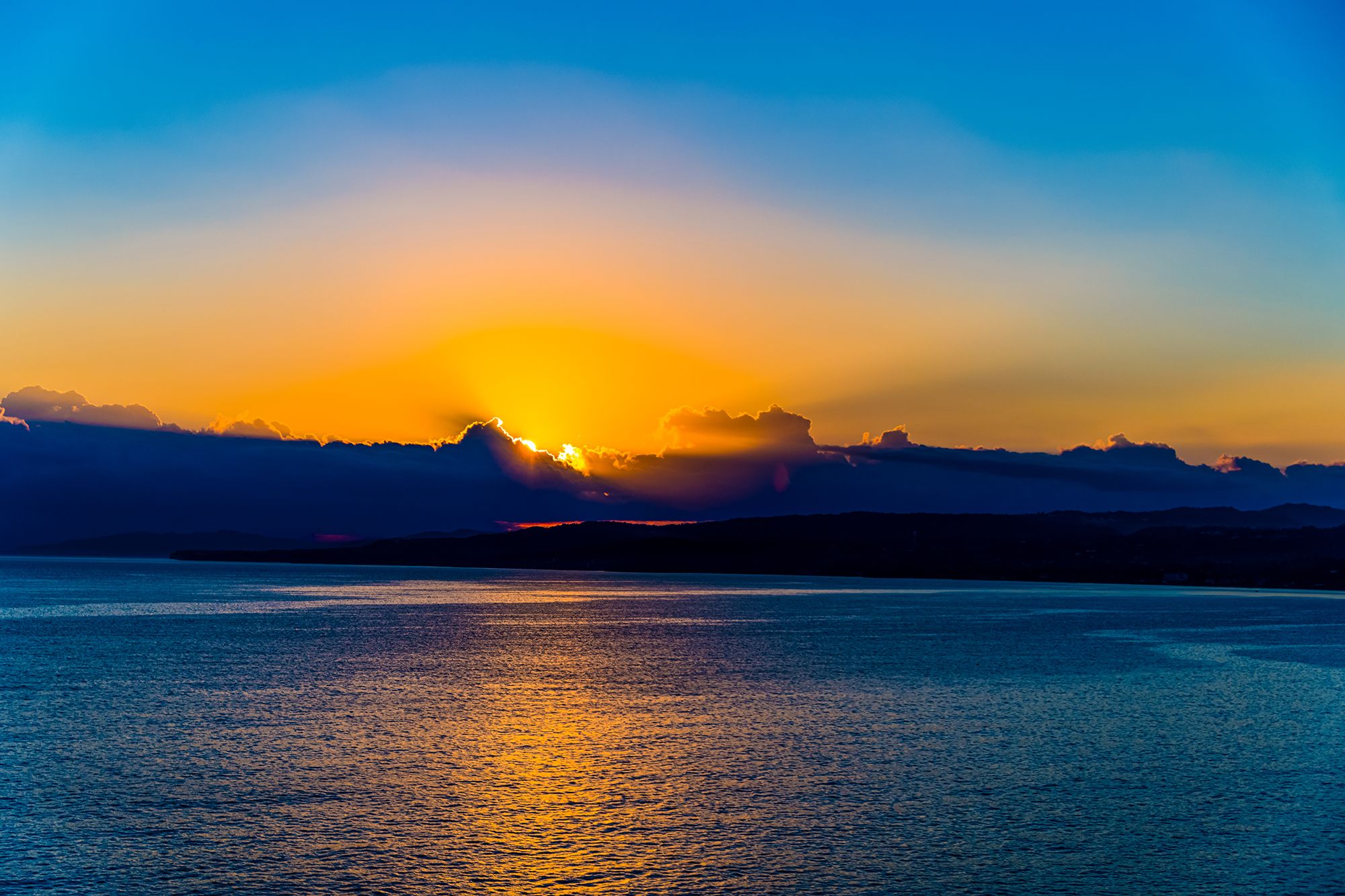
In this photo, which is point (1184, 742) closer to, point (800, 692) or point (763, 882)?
point (800, 692)

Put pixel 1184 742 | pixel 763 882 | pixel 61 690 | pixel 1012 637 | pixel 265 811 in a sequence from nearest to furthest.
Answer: pixel 763 882 → pixel 265 811 → pixel 1184 742 → pixel 61 690 → pixel 1012 637

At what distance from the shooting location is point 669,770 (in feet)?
91.5

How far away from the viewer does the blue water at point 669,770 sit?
1962 cm

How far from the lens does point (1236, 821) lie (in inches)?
914

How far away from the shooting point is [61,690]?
42.2 metres

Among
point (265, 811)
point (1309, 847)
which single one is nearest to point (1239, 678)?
point (1309, 847)

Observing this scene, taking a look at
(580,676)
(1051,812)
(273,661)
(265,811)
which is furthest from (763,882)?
(273,661)

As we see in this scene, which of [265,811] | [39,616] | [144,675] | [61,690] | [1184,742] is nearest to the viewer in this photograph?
[265,811]

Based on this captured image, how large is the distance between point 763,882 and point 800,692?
2465 cm

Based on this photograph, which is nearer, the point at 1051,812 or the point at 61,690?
the point at 1051,812

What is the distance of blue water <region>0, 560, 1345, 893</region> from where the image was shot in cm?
1962

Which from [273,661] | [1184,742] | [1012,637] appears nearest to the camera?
[1184,742]

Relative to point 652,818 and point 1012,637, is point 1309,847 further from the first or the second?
point 1012,637

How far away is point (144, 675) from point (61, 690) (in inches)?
233
